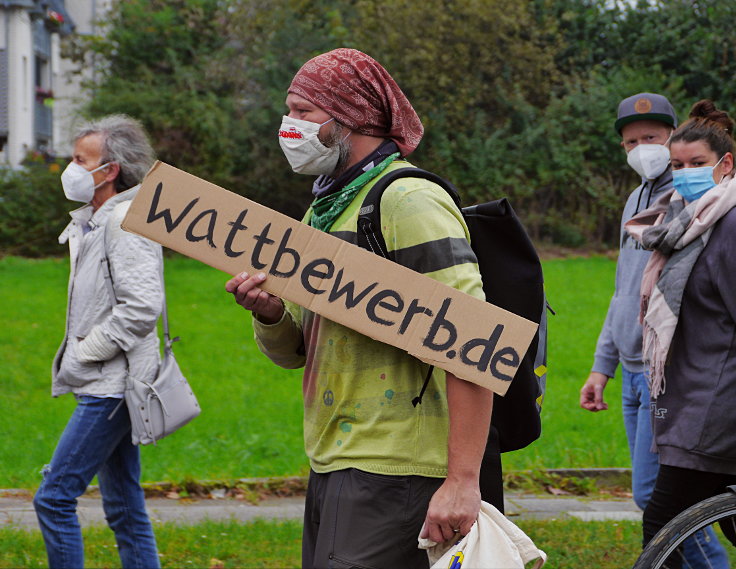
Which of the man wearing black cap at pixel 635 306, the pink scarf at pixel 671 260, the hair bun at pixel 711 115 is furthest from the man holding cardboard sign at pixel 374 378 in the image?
the man wearing black cap at pixel 635 306

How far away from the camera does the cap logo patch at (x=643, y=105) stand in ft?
16.3

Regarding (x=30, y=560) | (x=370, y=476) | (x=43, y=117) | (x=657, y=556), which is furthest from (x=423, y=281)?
(x=43, y=117)

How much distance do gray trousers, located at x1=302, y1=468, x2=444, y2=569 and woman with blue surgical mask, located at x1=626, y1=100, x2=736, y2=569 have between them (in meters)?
1.38

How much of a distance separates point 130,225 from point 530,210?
1768 cm

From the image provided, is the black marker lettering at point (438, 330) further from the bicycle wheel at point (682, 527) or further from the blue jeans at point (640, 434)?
the blue jeans at point (640, 434)

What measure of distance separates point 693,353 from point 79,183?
2.63 m

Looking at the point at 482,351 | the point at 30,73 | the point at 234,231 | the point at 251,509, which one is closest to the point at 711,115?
the point at 482,351

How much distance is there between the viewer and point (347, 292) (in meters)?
2.64

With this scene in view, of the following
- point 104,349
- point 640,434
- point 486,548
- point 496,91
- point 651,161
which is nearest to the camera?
point 486,548

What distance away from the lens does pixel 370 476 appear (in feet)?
8.61

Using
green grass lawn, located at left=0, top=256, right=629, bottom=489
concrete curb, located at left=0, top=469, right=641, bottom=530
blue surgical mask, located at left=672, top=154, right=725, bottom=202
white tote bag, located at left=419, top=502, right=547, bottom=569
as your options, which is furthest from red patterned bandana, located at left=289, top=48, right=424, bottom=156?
green grass lawn, located at left=0, top=256, right=629, bottom=489

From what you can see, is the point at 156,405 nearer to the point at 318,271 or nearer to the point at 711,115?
the point at 318,271

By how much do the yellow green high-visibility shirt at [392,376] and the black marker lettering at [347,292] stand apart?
0.38 ft

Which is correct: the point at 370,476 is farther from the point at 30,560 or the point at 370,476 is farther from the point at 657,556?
the point at 30,560
